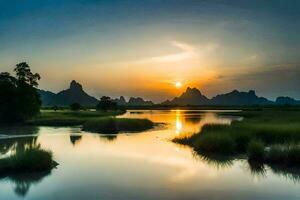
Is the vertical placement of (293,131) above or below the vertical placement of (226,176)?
above

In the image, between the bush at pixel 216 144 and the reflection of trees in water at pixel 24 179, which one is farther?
the bush at pixel 216 144

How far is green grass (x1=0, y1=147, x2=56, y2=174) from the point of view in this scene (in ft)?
85.0

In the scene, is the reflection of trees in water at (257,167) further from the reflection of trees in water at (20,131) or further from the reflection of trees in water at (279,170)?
the reflection of trees in water at (20,131)

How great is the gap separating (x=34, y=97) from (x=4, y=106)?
22.5 feet

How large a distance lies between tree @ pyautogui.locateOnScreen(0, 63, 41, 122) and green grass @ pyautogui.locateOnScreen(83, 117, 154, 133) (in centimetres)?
2014

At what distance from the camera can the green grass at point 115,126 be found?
211ft

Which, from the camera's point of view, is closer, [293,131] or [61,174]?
[61,174]

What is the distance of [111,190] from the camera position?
21.6 meters

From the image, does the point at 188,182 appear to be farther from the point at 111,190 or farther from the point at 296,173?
the point at 296,173

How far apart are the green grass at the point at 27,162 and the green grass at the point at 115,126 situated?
35419mm

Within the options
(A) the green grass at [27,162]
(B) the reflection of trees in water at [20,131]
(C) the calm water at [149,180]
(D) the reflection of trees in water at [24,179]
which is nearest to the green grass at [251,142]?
(C) the calm water at [149,180]

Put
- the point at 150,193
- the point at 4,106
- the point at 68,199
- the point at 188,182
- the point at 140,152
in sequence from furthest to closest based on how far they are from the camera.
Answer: the point at 4,106 → the point at 140,152 → the point at 188,182 → the point at 150,193 → the point at 68,199

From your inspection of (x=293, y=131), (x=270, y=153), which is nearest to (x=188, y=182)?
(x=270, y=153)

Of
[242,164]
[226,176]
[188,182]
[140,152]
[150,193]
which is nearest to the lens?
[150,193]
